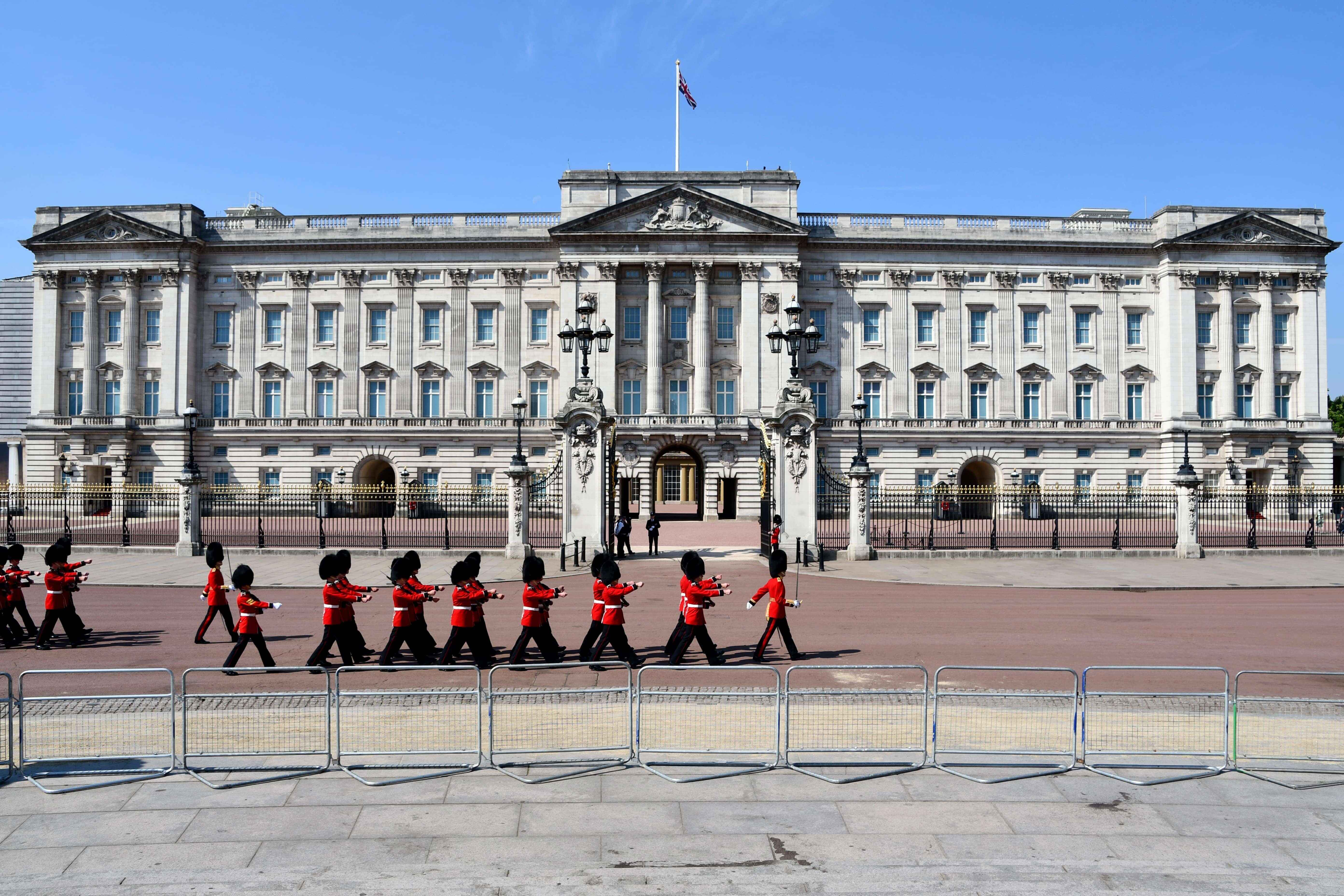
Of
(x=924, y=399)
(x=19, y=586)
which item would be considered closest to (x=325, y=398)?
(x=924, y=399)

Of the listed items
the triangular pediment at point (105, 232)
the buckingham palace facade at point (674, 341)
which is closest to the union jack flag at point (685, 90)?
the buckingham palace facade at point (674, 341)

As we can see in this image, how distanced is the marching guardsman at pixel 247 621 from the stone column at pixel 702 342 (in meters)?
37.8

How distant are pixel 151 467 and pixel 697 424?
3162 cm

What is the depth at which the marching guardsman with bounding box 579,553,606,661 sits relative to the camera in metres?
11.3

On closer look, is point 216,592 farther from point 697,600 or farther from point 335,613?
point 697,600

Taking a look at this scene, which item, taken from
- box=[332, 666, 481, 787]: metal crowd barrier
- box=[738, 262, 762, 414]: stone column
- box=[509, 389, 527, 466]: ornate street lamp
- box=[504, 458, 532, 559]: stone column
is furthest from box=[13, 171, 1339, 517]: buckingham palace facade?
box=[332, 666, 481, 787]: metal crowd barrier

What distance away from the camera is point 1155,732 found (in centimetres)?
854

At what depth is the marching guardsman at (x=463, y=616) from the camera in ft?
36.7

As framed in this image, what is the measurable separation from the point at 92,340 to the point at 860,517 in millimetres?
47442

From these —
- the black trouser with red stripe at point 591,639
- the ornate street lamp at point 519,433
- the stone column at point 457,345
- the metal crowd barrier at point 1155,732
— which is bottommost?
the metal crowd barrier at point 1155,732

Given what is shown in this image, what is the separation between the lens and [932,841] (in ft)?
21.0

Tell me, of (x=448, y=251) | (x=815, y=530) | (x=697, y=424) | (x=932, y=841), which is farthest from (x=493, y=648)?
(x=448, y=251)

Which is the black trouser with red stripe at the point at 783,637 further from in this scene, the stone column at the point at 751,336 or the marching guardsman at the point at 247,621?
the stone column at the point at 751,336

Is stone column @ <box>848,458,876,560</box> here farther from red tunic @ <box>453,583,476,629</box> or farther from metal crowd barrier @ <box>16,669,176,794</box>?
metal crowd barrier @ <box>16,669,176,794</box>
